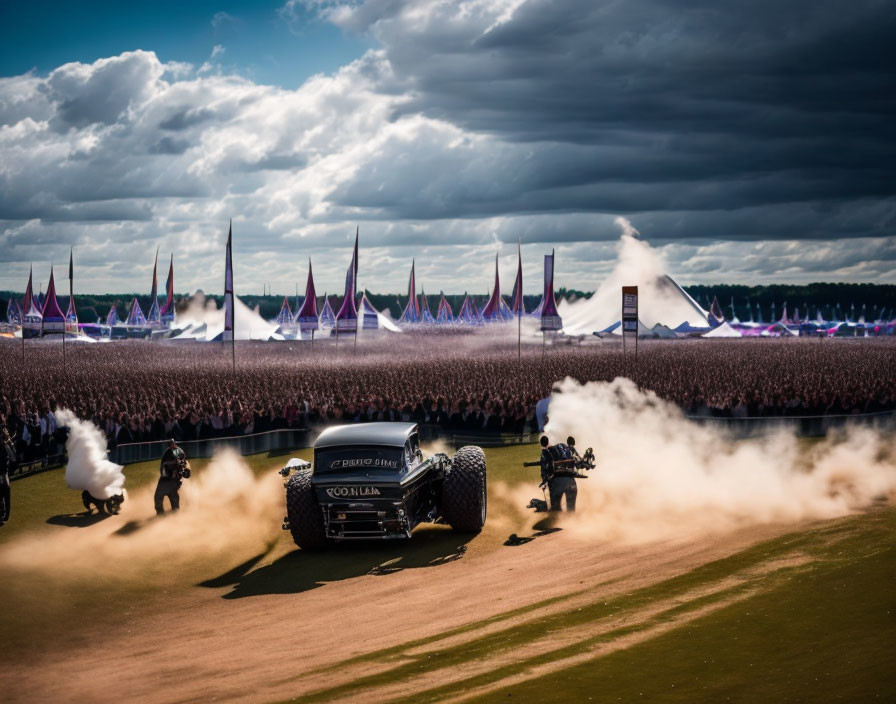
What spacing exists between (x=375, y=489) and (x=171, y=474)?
7.30 metres

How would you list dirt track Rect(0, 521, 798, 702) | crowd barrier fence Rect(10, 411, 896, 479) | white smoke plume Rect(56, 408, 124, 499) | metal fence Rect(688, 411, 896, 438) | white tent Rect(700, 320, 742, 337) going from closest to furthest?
dirt track Rect(0, 521, 798, 702) < white smoke plume Rect(56, 408, 124, 499) < crowd barrier fence Rect(10, 411, 896, 479) < metal fence Rect(688, 411, 896, 438) < white tent Rect(700, 320, 742, 337)

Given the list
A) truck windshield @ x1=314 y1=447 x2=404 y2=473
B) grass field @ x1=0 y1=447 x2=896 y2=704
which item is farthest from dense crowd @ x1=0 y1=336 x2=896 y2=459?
truck windshield @ x1=314 y1=447 x2=404 y2=473

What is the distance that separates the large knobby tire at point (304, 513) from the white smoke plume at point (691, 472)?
5.39 m

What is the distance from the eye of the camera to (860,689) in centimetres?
980

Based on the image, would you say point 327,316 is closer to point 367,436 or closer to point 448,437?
point 448,437

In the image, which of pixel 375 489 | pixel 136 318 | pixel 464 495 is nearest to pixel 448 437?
pixel 464 495

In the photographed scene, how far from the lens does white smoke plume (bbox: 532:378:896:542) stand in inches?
817

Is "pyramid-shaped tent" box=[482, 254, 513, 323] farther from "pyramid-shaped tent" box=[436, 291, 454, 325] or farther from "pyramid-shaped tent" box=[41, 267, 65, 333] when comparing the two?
"pyramid-shaped tent" box=[41, 267, 65, 333]

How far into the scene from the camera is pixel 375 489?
18.5 meters

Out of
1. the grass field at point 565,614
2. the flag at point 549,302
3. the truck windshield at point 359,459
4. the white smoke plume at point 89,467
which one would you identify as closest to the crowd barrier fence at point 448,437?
the white smoke plume at point 89,467

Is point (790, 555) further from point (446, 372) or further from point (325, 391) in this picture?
point (446, 372)

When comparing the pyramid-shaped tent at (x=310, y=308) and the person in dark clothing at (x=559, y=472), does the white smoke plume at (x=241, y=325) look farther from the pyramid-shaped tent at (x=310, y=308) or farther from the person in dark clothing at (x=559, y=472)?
the person in dark clothing at (x=559, y=472)

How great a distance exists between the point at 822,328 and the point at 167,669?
177138 millimetres

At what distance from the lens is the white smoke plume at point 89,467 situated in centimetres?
2286
